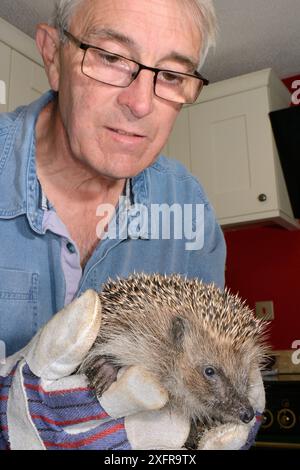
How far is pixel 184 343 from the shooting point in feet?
2.75

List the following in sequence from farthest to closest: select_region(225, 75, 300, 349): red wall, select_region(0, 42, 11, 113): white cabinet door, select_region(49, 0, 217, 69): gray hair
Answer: select_region(225, 75, 300, 349): red wall < select_region(0, 42, 11, 113): white cabinet door < select_region(49, 0, 217, 69): gray hair

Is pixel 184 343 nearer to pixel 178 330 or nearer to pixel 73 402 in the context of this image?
pixel 178 330

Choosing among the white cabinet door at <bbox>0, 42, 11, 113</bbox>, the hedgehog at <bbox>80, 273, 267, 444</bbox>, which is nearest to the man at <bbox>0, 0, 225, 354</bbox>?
the hedgehog at <bbox>80, 273, 267, 444</bbox>

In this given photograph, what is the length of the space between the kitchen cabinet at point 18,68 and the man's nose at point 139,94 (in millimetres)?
1465

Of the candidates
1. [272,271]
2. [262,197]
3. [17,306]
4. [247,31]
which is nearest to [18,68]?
[247,31]

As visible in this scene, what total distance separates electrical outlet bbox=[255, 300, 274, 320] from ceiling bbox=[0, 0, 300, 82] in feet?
4.85

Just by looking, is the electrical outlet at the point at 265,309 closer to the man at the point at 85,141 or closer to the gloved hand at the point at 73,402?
the man at the point at 85,141

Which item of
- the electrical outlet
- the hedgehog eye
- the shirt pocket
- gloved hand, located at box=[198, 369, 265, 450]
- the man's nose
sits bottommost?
gloved hand, located at box=[198, 369, 265, 450]

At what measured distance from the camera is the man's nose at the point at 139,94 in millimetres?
994

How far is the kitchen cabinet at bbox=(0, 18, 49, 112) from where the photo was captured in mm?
2336

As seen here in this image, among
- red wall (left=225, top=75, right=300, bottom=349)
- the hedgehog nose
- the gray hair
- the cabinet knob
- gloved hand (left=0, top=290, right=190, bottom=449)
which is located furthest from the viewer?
red wall (left=225, top=75, right=300, bottom=349)

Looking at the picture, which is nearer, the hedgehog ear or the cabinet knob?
the hedgehog ear

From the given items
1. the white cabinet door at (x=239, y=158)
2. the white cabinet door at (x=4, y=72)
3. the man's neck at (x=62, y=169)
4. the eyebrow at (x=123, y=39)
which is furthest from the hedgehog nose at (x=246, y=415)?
the white cabinet door at (x=239, y=158)

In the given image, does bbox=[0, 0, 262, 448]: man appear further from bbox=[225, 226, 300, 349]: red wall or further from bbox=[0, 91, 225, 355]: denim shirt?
bbox=[225, 226, 300, 349]: red wall
